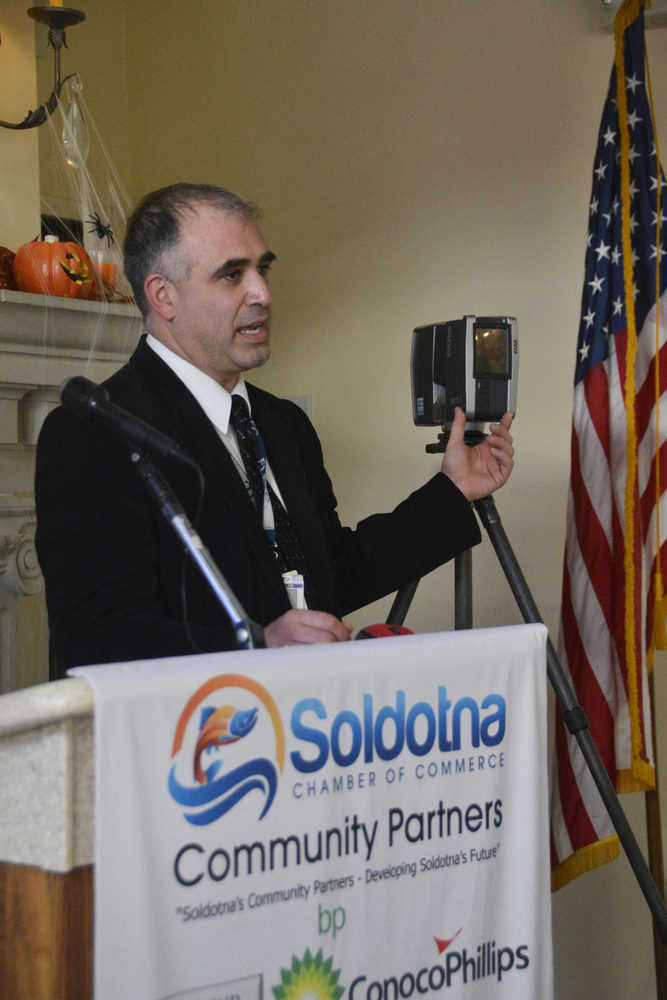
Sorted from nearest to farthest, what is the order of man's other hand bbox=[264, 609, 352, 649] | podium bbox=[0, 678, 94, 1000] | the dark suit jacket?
podium bbox=[0, 678, 94, 1000], man's other hand bbox=[264, 609, 352, 649], the dark suit jacket

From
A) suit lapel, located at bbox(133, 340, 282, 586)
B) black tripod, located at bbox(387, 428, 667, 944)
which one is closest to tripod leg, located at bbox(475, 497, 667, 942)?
black tripod, located at bbox(387, 428, 667, 944)

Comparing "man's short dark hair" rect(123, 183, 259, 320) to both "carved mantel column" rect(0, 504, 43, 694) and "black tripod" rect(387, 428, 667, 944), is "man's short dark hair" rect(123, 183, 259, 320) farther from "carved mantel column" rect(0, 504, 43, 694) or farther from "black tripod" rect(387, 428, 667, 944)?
"carved mantel column" rect(0, 504, 43, 694)

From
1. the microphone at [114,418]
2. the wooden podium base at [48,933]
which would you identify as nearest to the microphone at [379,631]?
the microphone at [114,418]

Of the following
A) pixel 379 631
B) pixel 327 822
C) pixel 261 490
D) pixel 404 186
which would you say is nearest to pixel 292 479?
pixel 261 490

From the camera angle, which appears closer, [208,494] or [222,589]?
[222,589]

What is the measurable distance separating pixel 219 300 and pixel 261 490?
0.32 metres

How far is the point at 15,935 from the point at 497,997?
0.56 m

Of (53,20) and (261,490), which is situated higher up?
(53,20)

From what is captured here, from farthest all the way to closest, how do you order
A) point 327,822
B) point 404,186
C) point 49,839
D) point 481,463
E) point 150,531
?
point 404,186 → point 481,463 → point 150,531 → point 327,822 → point 49,839

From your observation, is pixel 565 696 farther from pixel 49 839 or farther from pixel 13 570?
pixel 13 570

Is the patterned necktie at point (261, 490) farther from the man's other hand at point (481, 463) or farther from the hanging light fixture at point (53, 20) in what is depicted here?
the hanging light fixture at point (53, 20)

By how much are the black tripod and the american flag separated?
31 centimetres

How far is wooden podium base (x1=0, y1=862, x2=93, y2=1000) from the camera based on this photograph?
1101 millimetres

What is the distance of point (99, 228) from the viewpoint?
9.59 ft
